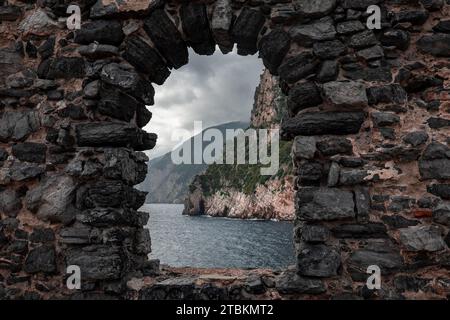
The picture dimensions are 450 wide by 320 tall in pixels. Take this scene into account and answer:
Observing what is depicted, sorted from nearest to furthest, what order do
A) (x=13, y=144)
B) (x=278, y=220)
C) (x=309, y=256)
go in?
(x=309, y=256) < (x=13, y=144) < (x=278, y=220)

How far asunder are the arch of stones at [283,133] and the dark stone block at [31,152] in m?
0.02

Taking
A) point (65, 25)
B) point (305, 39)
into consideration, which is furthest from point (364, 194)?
point (65, 25)

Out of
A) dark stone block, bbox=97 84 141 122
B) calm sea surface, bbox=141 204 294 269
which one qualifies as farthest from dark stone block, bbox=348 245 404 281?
calm sea surface, bbox=141 204 294 269

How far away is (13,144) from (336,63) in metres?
4.19

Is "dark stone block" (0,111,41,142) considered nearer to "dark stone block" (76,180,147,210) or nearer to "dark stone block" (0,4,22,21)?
"dark stone block" (76,180,147,210)

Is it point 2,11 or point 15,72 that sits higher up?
point 2,11

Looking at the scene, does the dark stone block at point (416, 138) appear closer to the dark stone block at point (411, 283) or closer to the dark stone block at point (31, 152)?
the dark stone block at point (411, 283)

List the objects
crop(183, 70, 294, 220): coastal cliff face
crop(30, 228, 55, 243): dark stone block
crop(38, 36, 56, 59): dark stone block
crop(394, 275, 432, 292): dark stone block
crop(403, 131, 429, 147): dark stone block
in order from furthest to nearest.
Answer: crop(183, 70, 294, 220): coastal cliff face, crop(38, 36, 56, 59): dark stone block, crop(30, 228, 55, 243): dark stone block, crop(403, 131, 429, 147): dark stone block, crop(394, 275, 432, 292): dark stone block

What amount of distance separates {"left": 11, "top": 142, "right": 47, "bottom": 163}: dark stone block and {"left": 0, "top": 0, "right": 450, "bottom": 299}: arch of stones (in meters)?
0.02

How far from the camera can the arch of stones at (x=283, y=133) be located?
3.74 meters

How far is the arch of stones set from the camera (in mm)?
3736

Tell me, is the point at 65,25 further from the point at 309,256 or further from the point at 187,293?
the point at 309,256

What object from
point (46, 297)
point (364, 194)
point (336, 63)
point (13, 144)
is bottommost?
point (46, 297)

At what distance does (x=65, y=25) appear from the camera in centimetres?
458
